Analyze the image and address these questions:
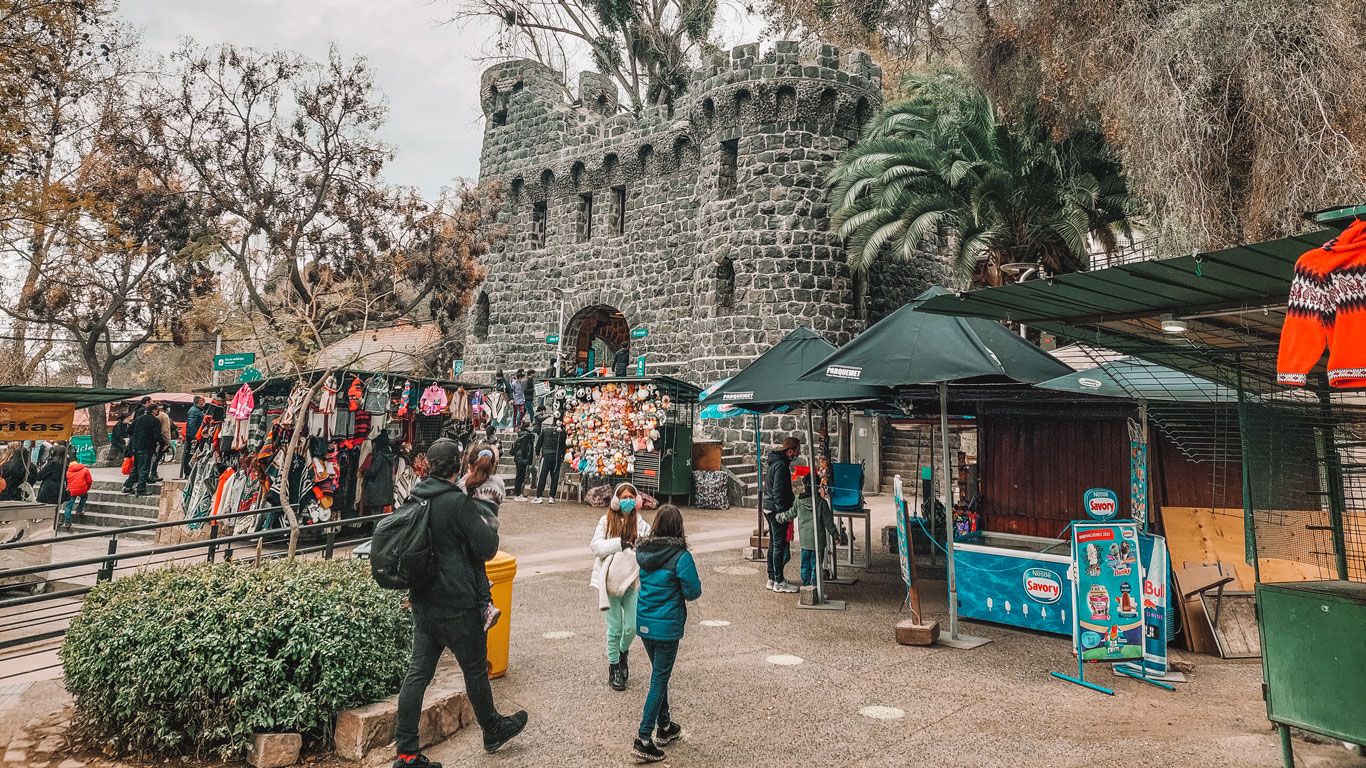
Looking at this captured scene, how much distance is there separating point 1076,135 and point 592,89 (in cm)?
1567

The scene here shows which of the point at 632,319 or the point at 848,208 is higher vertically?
the point at 848,208

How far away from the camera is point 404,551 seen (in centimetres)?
384

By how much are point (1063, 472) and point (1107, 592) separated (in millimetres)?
2671

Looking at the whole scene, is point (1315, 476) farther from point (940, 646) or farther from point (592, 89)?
point (592, 89)

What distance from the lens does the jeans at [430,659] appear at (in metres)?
3.93

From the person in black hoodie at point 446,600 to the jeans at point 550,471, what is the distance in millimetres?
11791

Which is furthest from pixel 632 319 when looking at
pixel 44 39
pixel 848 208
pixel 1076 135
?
pixel 44 39

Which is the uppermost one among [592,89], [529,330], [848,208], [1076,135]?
[592,89]

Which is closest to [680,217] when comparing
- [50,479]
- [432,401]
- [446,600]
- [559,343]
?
[559,343]

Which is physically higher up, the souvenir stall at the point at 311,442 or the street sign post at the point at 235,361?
the street sign post at the point at 235,361

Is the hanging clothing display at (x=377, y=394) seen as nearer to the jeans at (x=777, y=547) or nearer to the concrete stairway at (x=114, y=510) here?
the concrete stairway at (x=114, y=510)

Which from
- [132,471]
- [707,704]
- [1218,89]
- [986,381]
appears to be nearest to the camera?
[707,704]

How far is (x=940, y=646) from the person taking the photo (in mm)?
6379

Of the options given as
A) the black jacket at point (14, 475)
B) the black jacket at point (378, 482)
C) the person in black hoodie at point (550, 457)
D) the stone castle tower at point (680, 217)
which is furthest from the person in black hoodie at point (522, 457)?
the black jacket at point (14, 475)
